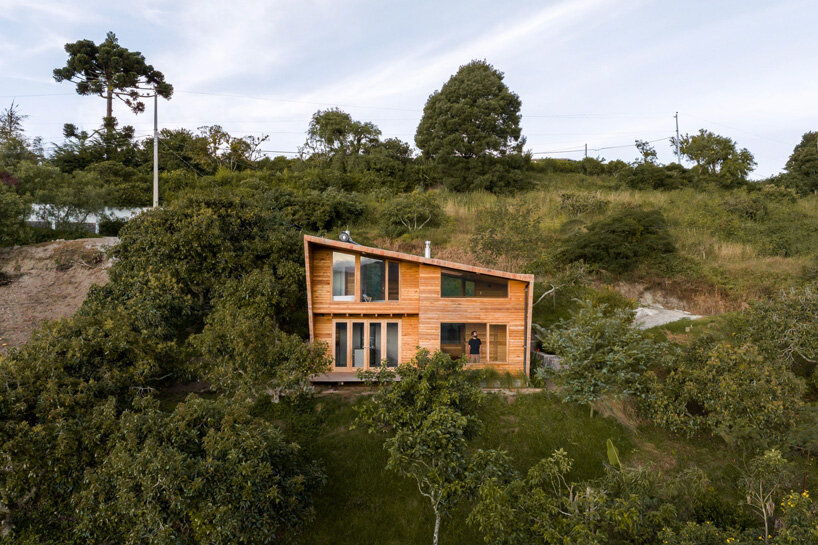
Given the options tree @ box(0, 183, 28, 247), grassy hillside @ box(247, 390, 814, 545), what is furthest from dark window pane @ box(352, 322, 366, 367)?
tree @ box(0, 183, 28, 247)

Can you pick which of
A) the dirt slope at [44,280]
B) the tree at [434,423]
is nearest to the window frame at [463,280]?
the tree at [434,423]

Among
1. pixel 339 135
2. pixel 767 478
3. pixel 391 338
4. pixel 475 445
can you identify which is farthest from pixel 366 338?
pixel 339 135

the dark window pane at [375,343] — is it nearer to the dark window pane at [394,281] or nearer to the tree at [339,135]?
the dark window pane at [394,281]

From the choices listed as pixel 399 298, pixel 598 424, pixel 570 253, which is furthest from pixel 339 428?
pixel 570 253

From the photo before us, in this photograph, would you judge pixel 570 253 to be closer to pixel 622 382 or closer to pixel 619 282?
pixel 619 282

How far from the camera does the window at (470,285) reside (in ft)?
47.5

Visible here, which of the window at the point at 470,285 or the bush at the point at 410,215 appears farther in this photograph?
the bush at the point at 410,215

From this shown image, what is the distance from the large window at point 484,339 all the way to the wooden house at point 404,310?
0.11 feet

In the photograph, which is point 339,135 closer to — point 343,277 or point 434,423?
point 343,277

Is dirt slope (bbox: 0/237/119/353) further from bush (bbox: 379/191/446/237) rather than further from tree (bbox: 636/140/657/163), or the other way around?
tree (bbox: 636/140/657/163)

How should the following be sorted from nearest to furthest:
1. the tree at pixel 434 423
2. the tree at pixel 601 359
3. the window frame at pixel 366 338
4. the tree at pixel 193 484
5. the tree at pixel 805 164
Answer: the tree at pixel 193 484, the tree at pixel 434 423, the tree at pixel 601 359, the window frame at pixel 366 338, the tree at pixel 805 164

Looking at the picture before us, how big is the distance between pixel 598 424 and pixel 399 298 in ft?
24.3

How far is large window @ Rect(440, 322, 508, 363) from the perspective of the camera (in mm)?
14703

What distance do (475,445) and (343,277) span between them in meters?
6.99
